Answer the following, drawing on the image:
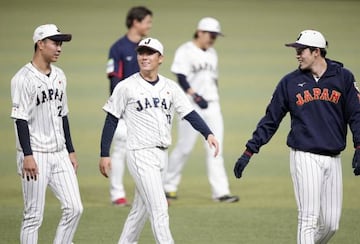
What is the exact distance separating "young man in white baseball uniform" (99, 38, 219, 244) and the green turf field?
145 cm

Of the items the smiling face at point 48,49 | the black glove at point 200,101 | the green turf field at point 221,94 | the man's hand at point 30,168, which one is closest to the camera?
the man's hand at point 30,168

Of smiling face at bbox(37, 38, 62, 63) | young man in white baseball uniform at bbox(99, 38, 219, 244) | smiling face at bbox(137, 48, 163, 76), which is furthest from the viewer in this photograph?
smiling face at bbox(137, 48, 163, 76)

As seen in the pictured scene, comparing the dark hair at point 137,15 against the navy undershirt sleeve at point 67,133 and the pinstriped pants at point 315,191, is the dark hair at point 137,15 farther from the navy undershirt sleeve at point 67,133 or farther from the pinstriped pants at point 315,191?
the pinstriped pants at point 315,191

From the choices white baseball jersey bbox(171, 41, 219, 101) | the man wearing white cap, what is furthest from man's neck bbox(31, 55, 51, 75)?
white baseball jersey bbox(171, 41, 219, 101)

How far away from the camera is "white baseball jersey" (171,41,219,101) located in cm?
1234

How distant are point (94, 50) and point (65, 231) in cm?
1573

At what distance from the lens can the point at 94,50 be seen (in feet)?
78.8

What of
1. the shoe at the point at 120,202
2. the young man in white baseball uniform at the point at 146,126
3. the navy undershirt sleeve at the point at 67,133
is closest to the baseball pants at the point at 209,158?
the shoe at the point at 120,202

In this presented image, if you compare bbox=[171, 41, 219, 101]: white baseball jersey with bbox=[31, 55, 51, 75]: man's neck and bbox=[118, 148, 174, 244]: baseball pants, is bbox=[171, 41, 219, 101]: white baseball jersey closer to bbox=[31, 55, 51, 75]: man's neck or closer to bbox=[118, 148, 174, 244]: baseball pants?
bbox=[118, 148, 174, 244]: baseball pants

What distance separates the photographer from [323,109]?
8398 mm

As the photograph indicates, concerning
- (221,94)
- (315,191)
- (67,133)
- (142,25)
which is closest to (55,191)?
(67,133)

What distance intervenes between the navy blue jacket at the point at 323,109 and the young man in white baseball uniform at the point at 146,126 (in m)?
0.87

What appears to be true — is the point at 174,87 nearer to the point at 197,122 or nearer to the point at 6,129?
the point at 197,122

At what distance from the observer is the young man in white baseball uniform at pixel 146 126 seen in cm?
871
